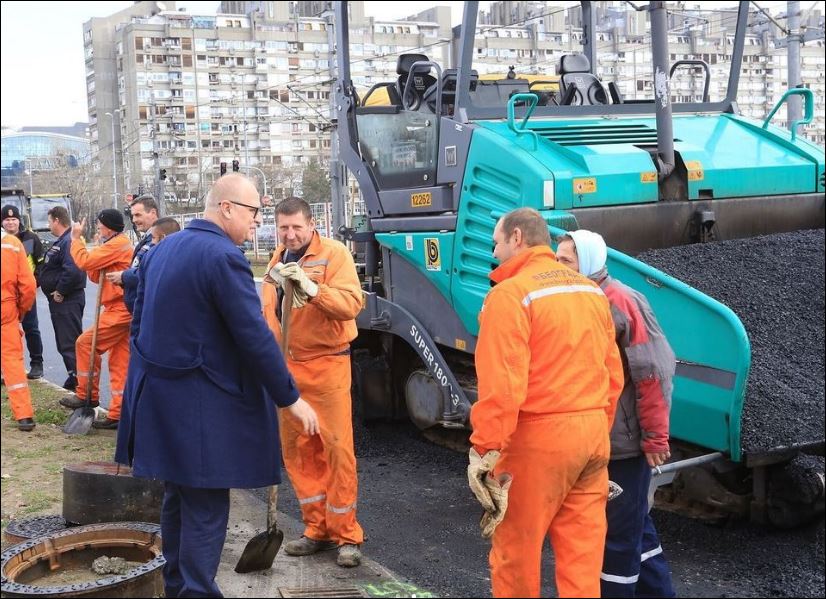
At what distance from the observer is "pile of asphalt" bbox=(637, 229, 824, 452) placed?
461 centimetres

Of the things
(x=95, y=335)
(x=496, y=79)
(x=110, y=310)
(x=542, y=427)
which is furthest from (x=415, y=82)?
(x=542, y=427)

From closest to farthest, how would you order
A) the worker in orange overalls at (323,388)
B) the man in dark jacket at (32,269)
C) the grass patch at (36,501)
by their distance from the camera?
the worker in orange overalls at (323,388), the grass patch at (36,501), the man in dark jacket at (32,269)

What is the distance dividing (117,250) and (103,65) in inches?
712

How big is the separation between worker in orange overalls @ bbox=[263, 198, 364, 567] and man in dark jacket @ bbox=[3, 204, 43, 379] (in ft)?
15.0

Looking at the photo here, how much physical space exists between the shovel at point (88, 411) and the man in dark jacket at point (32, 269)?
148cm

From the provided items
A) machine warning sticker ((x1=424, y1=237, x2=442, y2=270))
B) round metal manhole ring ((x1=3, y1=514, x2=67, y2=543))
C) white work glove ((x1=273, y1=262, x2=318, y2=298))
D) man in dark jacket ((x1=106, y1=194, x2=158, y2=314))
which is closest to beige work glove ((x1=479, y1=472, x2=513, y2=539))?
white work glove ((x1=273, y1=262, x2=318, y2=298))

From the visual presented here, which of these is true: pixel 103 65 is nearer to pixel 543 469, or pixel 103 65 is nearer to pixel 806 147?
pixel 806 147

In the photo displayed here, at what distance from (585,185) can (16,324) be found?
4480 mm

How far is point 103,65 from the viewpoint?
23781 mm

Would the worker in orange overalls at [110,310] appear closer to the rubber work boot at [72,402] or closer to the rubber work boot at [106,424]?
the rubber work boot at [106,424]

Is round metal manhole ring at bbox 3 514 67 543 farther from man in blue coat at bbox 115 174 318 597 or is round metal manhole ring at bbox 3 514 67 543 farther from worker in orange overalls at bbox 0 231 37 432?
worker in orange overalls at bbox 0 231 37 432

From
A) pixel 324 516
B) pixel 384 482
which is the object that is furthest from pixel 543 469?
pixel 384 482

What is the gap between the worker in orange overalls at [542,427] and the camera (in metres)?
3.27

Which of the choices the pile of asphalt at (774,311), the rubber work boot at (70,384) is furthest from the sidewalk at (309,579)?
the rubber work boot at (70,384)
